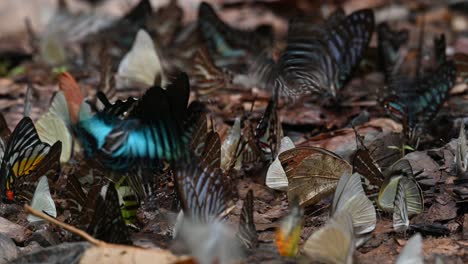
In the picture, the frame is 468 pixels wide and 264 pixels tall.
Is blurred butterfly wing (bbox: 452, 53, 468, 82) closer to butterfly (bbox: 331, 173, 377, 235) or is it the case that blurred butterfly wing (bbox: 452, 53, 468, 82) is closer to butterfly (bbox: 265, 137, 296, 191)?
butterfly (bbox: 265, 137, 296, 191)

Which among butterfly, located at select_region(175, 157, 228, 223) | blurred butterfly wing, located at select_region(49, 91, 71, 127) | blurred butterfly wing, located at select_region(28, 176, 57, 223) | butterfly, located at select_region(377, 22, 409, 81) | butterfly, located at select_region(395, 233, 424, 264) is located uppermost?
butterfly, located at select_region(377, 22, 409, 81)

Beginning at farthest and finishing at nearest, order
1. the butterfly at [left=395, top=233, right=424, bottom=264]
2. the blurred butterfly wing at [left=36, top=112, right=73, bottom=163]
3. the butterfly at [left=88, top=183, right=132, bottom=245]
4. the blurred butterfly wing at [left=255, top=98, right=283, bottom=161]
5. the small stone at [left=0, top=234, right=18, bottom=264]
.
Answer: the blurred butterfly wing at [left=36, top=112, right=73, bottom=163] < the blurred butterfly wing at [left=255, top=98, right=283, bottom=161] < the small stone at [left=0, top=234, right=18, bottom=264] < the butterfly at [left=88, top=183, right=132, bottom=245] < the butterfly at [left=395, top=233, right=424, bottom=264]

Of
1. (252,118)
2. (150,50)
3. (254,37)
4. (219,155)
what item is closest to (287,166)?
(219,155)

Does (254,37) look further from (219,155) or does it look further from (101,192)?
(101,192)

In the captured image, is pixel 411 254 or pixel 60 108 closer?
pixel 411 254

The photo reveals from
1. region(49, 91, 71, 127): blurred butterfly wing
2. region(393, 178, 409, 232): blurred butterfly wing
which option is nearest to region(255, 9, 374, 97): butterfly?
region(49, 91, 71, 127): blurred butterfly wing

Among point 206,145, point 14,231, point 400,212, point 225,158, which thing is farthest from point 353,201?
point 14,231

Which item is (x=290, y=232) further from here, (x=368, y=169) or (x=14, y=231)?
(x=14, y=231)
